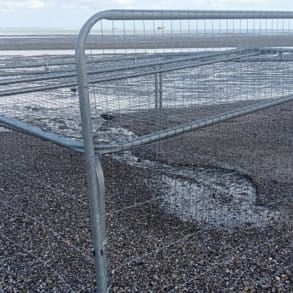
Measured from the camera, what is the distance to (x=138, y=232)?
4410 millimetres

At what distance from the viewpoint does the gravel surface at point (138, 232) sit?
3635 millimetres

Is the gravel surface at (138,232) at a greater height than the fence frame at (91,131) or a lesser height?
lesser

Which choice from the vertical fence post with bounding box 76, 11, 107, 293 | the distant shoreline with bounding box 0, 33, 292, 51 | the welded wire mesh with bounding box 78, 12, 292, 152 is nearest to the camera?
the vertical fence post with bounding box 76, 11, 107, 293

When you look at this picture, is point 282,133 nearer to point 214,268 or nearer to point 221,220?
point 221,220

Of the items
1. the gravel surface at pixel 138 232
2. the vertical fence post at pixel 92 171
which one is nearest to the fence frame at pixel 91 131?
the vertical fence post at pixel 92 171

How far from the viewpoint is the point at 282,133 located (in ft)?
26.8

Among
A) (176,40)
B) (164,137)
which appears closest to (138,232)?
(164,137)

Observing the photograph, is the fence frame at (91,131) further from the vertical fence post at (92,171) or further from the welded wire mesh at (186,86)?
the welded wire mesh at (186,86)

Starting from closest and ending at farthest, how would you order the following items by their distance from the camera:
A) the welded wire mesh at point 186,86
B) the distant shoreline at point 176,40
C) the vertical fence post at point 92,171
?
the vertical fence post at point 92,171 → the distant shoreline at point 176,40 → the welded wire mesh at point 186,86

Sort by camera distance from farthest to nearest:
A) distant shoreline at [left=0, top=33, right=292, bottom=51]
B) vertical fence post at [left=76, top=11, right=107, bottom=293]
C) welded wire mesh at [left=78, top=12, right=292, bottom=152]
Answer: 1. welded wire mesh at [left=78, top=12, right=292, bottom=152]
2. distant shoreline at [left=0, top=33, right=292, bottom=51]
3. vertical fence post at [left=76, top=11, right=107, bottom=293]

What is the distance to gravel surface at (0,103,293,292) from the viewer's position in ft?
11.9

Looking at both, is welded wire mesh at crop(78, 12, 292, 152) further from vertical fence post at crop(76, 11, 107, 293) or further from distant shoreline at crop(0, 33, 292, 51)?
vertical fence post at crop(76, 11, 107, 293)

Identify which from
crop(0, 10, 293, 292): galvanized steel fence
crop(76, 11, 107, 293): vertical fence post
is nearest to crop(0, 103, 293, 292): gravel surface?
crop(0, 10, 293, 292): galvanized steel fence

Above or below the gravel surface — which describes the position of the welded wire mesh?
above
